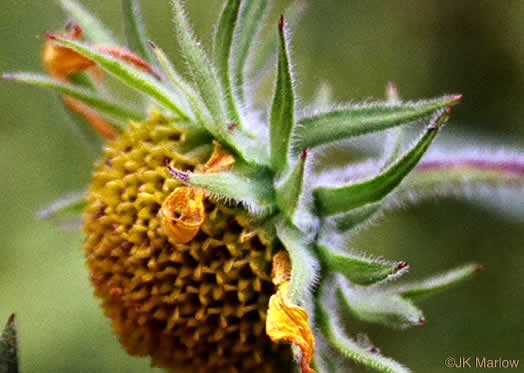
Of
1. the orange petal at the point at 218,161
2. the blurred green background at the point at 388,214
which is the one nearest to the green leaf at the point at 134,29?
the orange petal at the point at 218,161

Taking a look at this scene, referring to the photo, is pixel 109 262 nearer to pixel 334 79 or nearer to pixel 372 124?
pixel 372 124

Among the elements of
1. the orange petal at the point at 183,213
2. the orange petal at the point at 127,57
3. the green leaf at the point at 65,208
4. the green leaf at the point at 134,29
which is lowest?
the orange petal at the point at 183,213

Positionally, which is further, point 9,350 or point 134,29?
point 134,29

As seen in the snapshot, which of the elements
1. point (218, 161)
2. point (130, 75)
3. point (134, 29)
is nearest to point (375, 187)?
point (218, 161)

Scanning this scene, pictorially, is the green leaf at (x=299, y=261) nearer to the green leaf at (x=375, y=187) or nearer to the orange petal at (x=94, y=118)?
the green leaf at (x=375, y=187)

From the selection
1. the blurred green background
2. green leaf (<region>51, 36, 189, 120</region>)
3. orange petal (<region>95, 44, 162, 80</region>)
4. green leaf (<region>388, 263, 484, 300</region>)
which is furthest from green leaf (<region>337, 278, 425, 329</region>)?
the blurred green background

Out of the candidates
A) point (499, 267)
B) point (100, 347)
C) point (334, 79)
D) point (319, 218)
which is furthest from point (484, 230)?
point (319, 218)

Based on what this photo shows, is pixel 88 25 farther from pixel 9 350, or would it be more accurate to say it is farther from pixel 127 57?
pixel 9 350
